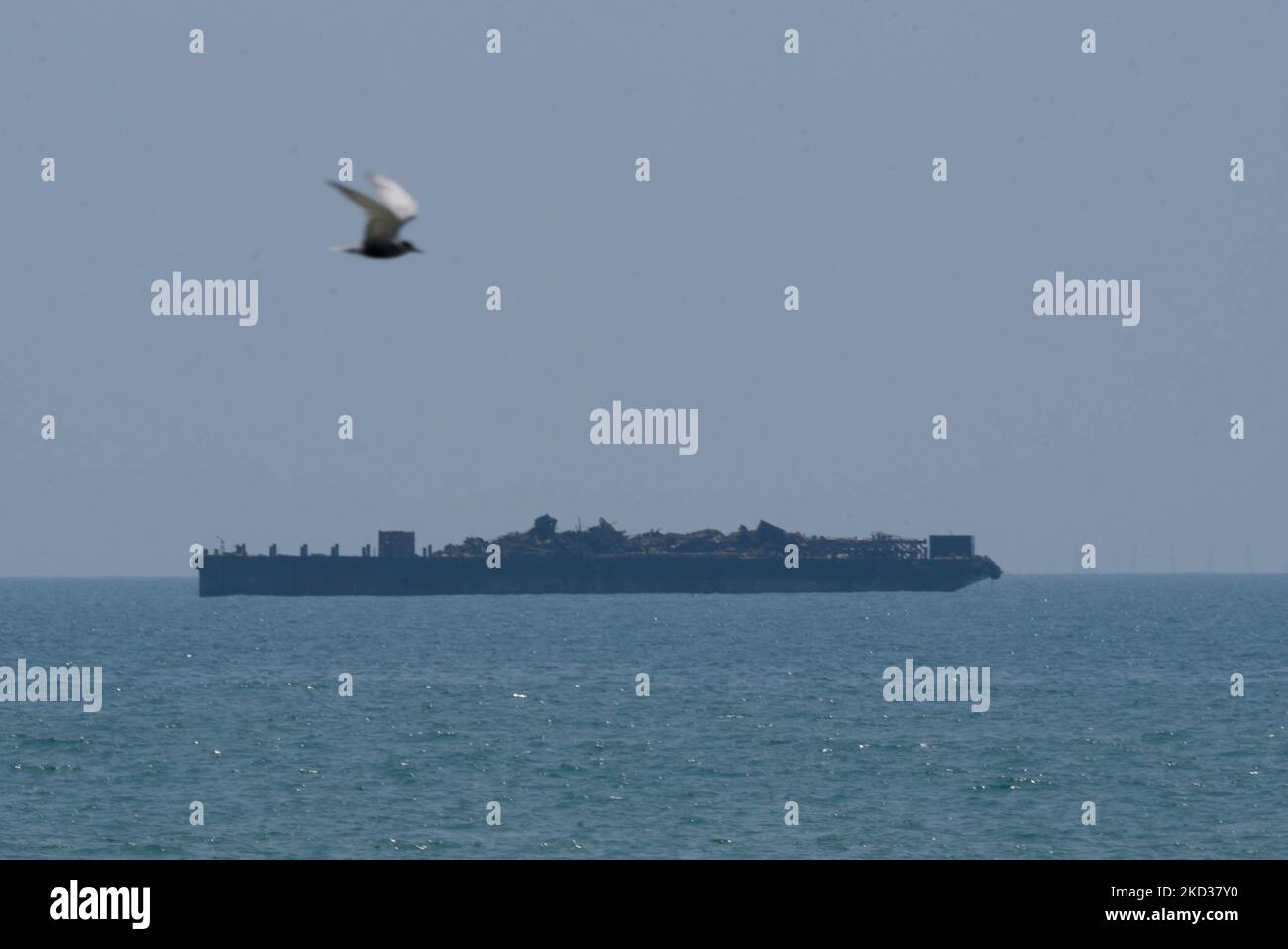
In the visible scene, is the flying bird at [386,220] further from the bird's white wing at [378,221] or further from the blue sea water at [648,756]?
the blue sea water at [648,756]

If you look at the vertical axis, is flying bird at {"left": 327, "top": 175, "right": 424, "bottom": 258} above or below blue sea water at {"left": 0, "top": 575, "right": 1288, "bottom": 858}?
above

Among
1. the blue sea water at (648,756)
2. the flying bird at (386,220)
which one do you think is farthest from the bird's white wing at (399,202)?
the blue sea water at (648,756)

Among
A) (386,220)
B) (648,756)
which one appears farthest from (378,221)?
(648,756)

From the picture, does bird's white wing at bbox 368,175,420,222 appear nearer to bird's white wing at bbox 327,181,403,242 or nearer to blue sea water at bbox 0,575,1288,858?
bird's white wing at bbox 327,181,403,242

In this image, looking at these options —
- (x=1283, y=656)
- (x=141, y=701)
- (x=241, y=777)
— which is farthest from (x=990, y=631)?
(x=241, y=777)

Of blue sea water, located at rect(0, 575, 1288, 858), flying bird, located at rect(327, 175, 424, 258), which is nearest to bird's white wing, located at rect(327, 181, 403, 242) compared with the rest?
flying bird, located at rect(327, 175, 424, 258)

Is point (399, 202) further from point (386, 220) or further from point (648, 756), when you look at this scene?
point (648, 756)
